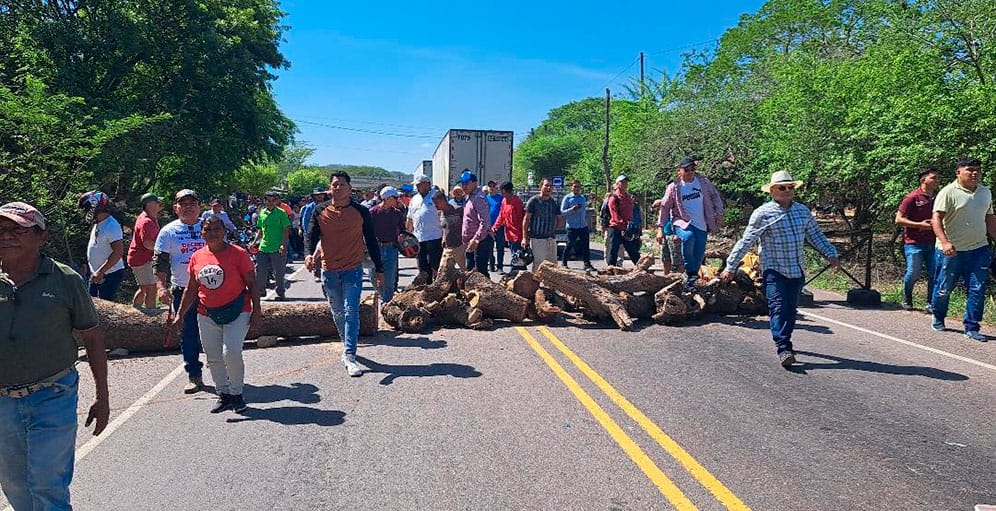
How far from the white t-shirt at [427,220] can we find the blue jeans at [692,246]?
3.47 meters

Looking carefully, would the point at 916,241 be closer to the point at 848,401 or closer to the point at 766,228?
the point at 766,228

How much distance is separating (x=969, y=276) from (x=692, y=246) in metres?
3.07

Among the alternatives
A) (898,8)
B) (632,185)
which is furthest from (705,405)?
(632,185)

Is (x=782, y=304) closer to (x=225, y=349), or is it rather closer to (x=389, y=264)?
(x=225, y=349)

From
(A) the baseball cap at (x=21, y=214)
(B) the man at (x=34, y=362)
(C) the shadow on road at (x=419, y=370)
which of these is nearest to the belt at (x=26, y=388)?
(B) the man at (x=34, y=362)

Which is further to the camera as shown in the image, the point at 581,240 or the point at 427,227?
the point at 581,240

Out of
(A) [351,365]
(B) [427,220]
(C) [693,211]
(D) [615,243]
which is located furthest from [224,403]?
(D) [615,243]

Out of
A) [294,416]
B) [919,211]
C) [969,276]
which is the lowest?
[294,416]

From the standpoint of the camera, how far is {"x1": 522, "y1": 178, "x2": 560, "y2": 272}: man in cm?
976

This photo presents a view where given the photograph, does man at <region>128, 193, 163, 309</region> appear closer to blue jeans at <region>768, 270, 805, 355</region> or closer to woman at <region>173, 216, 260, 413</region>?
woman at <region>173, 216, 260, 413</region>

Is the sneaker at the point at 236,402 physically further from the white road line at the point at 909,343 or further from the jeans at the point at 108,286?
the white road line at the point at 909,343

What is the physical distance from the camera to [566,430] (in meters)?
4.35

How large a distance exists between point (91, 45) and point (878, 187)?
21.2 m

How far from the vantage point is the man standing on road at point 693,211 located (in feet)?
27.1
